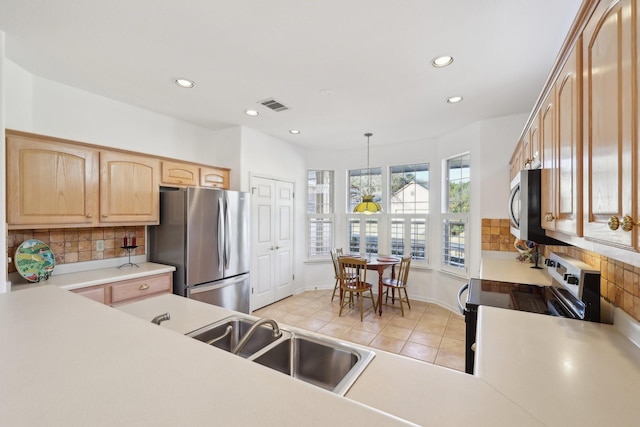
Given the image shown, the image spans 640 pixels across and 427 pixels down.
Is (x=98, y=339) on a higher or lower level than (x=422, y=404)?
higher

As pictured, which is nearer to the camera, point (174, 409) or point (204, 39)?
point (174, 409)

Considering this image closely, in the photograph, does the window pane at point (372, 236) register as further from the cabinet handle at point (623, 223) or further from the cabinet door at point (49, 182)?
the cabinet handle at point (623, 223)

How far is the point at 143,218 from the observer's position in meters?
2.80

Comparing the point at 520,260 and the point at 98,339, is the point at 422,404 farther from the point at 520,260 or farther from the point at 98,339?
the point at 520,260

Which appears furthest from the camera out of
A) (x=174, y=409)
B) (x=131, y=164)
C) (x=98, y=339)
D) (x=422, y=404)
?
(x=131, y=164)

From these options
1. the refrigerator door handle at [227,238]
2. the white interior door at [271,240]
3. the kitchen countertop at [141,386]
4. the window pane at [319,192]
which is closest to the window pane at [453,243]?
the window pane at [319,192]

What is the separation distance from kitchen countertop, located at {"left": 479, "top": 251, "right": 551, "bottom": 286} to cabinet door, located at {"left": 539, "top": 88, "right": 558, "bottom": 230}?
1070 mm

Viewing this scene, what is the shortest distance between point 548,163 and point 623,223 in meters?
0.88

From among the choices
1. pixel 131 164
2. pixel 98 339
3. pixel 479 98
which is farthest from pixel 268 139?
pixel 98 339

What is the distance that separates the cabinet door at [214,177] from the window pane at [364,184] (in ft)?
7.53

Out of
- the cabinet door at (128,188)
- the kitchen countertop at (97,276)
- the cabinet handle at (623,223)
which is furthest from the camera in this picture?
the cabinet door at (128,188)

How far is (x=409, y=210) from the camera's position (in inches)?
178

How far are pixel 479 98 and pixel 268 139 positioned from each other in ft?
8.98

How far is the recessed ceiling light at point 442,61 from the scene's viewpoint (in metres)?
2.06
